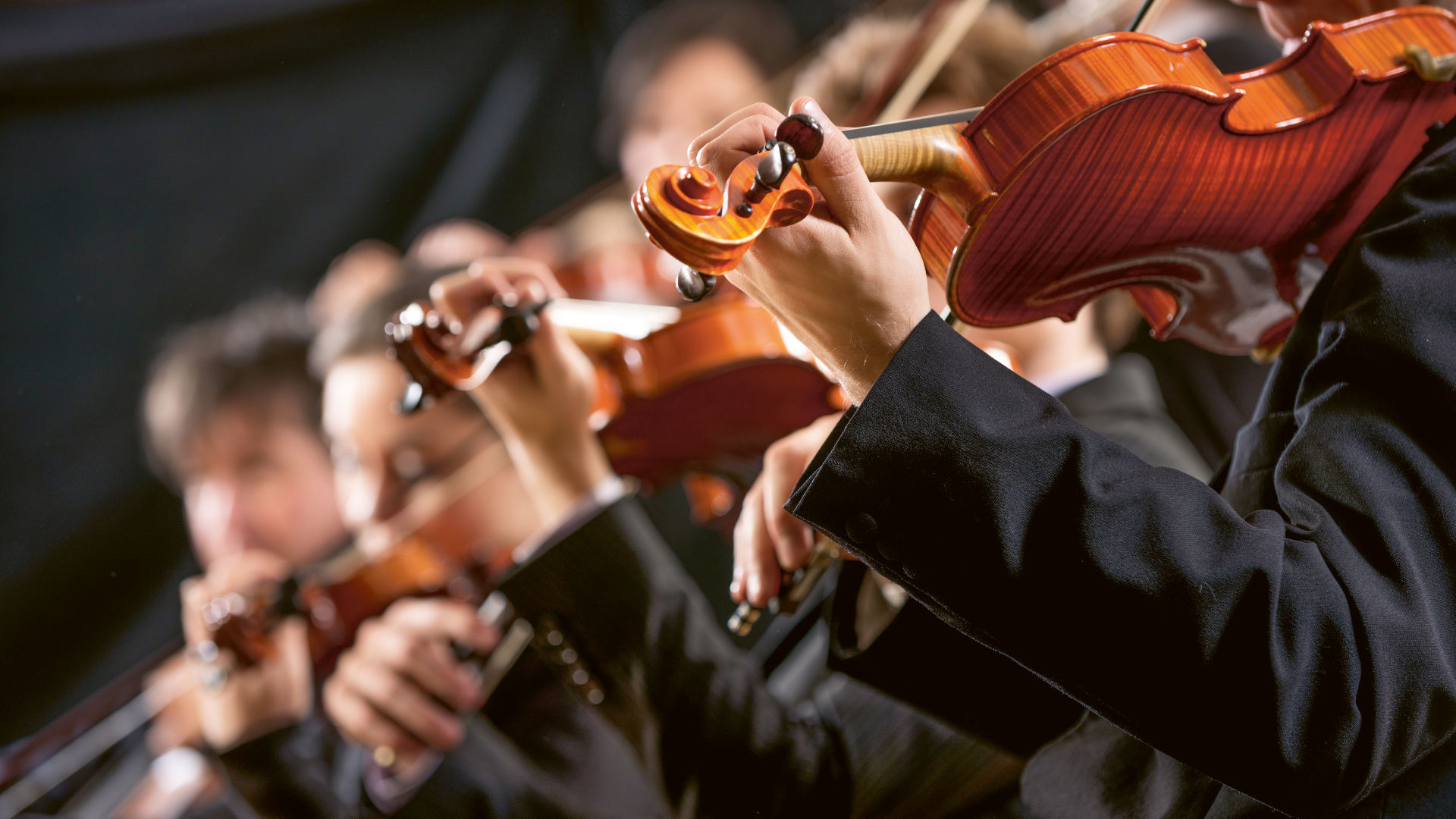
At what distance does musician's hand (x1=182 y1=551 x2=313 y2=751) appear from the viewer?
3.60ft

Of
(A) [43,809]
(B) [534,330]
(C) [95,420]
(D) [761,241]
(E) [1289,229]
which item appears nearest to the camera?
(D) [761,241]

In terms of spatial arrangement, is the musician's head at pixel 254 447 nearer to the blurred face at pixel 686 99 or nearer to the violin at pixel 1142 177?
the blurred face at pixel 686 99

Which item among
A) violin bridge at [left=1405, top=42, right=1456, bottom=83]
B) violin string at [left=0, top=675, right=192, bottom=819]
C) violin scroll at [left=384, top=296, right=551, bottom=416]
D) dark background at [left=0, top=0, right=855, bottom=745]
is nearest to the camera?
violin bridge at [left=1405, top=42, right=1456, bottom=83]

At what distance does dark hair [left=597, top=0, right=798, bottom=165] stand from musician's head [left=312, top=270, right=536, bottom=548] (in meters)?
0.68

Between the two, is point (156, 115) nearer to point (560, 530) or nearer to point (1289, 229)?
point (560, 530)

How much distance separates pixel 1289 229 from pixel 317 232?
6.73 ft

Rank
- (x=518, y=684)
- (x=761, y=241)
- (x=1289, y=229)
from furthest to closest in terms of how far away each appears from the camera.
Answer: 1. (x=518, y=684)
2. (x=1289, y=229)
3. (x=761, y=241)

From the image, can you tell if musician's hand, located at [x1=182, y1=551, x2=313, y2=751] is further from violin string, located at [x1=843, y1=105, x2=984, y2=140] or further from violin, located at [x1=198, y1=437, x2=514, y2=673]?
violin string, located at [x1=843, y1=105, x2=984, y2=140]

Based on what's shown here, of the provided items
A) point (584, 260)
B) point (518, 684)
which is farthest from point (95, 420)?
point (518, 684)

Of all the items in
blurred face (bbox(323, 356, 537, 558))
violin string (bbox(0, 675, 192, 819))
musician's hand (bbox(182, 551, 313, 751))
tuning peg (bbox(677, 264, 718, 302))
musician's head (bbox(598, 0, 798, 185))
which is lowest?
violin string (bbox(0, 675, 192, 819))

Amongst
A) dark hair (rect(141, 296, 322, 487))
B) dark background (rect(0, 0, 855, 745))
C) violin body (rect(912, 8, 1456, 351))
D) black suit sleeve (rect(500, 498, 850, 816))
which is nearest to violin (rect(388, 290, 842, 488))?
black suit sleeve (rect(500, 498, 850, 816))

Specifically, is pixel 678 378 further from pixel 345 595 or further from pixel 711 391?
pixel 345 595

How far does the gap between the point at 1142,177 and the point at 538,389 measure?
0.43m

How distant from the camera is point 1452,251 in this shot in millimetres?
394
